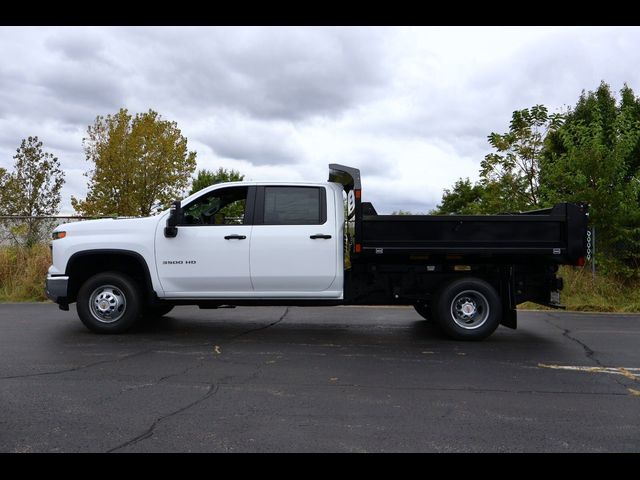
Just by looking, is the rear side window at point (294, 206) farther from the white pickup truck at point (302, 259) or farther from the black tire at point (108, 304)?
the black tire at point (108, 304)

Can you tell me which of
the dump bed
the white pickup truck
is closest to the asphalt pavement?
the white pickup truck

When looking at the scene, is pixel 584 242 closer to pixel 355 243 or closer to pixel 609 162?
pixel 355 243

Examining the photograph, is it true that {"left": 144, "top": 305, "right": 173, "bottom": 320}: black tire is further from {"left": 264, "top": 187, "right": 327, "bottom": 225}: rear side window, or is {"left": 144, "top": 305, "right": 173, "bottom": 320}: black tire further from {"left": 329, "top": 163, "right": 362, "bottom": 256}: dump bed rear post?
{"left": 329, "top": 163, "right": 362, "bottom": 256}: dump bed rear post

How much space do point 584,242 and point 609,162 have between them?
22.1 ft

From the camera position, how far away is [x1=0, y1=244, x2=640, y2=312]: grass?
39.0 ft

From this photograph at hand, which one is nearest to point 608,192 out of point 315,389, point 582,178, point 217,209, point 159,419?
point 582,178

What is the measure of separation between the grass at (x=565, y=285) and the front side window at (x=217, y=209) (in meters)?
6.54

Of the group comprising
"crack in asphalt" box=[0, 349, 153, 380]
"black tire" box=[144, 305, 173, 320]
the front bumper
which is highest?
the front bumper

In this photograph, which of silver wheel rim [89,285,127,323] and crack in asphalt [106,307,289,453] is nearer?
crack in asphalt [106,307,289,453]

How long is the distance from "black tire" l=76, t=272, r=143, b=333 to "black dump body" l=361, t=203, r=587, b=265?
3.21 metres

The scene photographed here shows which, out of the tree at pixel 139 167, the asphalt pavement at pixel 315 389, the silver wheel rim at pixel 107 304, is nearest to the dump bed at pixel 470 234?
the asphalt pavement at pixel 315 389

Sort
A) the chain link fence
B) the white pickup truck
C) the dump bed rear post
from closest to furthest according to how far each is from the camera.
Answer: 1. the dump bed rear post
2. the white pickup truck
3. the chain link fence

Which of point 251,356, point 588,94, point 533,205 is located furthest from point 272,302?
point 588,94

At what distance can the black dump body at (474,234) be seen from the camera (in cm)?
745
